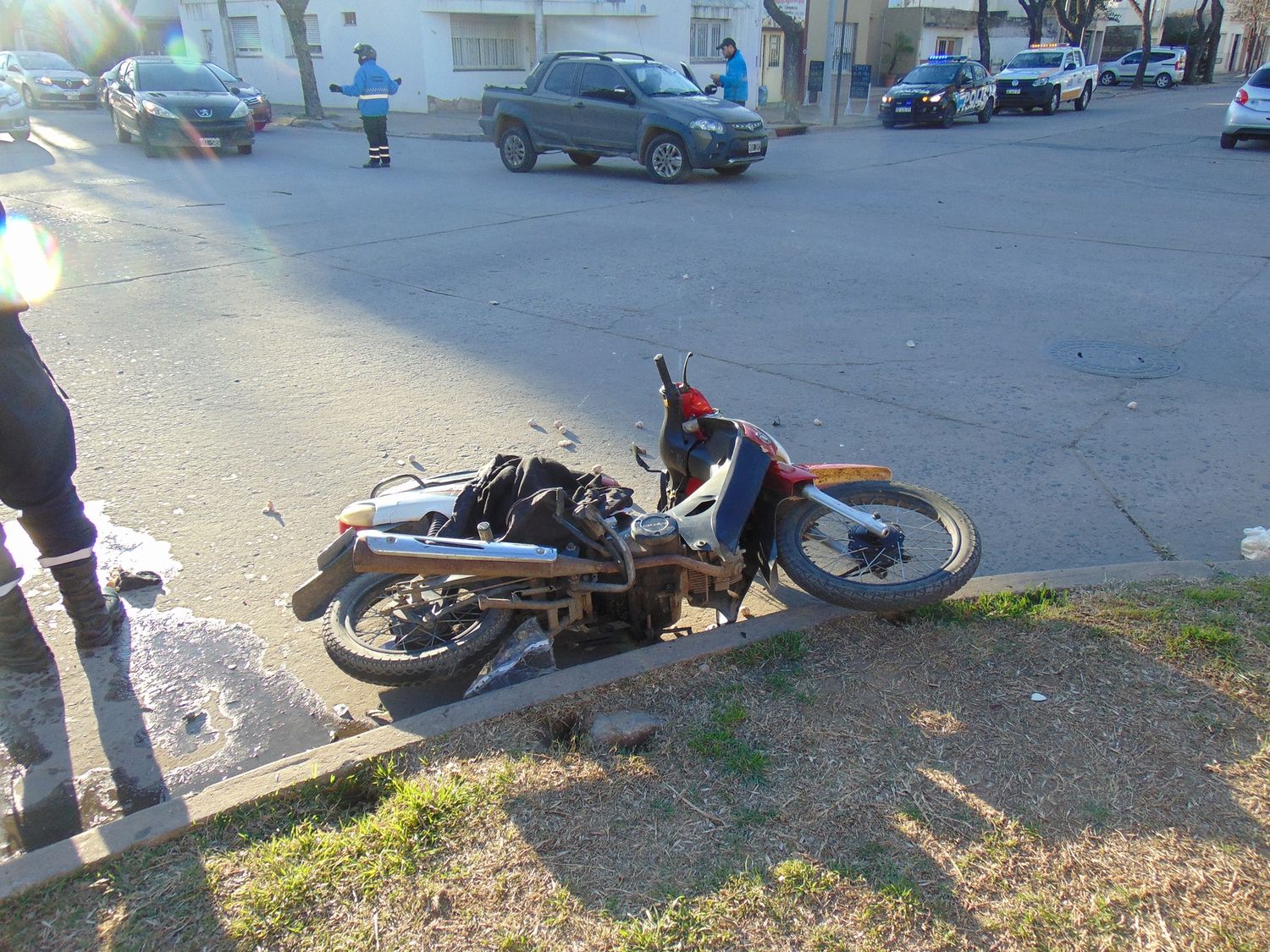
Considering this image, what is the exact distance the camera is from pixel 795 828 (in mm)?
2576

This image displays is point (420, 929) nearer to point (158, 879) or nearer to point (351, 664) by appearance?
point (158, 879)

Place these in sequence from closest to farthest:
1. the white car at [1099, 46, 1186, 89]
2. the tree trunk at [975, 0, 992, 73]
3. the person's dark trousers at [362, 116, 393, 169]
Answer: the person's dark trousers at [362, 116, 393, 169]
the tree trunk at [975, 0, 992, 73]
the white car at [1099, 46, 1186, 89]

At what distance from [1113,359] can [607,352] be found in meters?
3.49

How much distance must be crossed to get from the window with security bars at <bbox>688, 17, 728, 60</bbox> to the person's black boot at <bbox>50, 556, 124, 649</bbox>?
105ft

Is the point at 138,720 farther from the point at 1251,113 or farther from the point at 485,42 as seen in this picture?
the point at 485,42

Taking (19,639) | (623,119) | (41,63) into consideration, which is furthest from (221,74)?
(19,639)

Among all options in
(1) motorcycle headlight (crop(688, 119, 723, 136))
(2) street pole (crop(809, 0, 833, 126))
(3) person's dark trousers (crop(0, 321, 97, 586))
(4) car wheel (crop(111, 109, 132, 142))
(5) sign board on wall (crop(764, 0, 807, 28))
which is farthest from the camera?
(5) sign board on wall (crop(764, 0, 807, 28))

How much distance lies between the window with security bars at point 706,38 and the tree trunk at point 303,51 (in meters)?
12.8

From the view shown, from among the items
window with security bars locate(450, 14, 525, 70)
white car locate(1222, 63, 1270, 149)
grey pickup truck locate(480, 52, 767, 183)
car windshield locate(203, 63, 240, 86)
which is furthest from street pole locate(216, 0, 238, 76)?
white car locate(1222, 63, 1270, 149)

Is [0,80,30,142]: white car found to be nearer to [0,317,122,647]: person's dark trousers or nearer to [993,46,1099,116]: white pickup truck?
[0,317,122,647]: person's dark trousers

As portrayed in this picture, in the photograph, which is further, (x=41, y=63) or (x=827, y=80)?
(x=41, y=63)

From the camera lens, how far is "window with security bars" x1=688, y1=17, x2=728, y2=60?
32.4 meters

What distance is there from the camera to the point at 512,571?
3.10 metres

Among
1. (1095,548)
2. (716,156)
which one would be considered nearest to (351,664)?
(1095,548)
